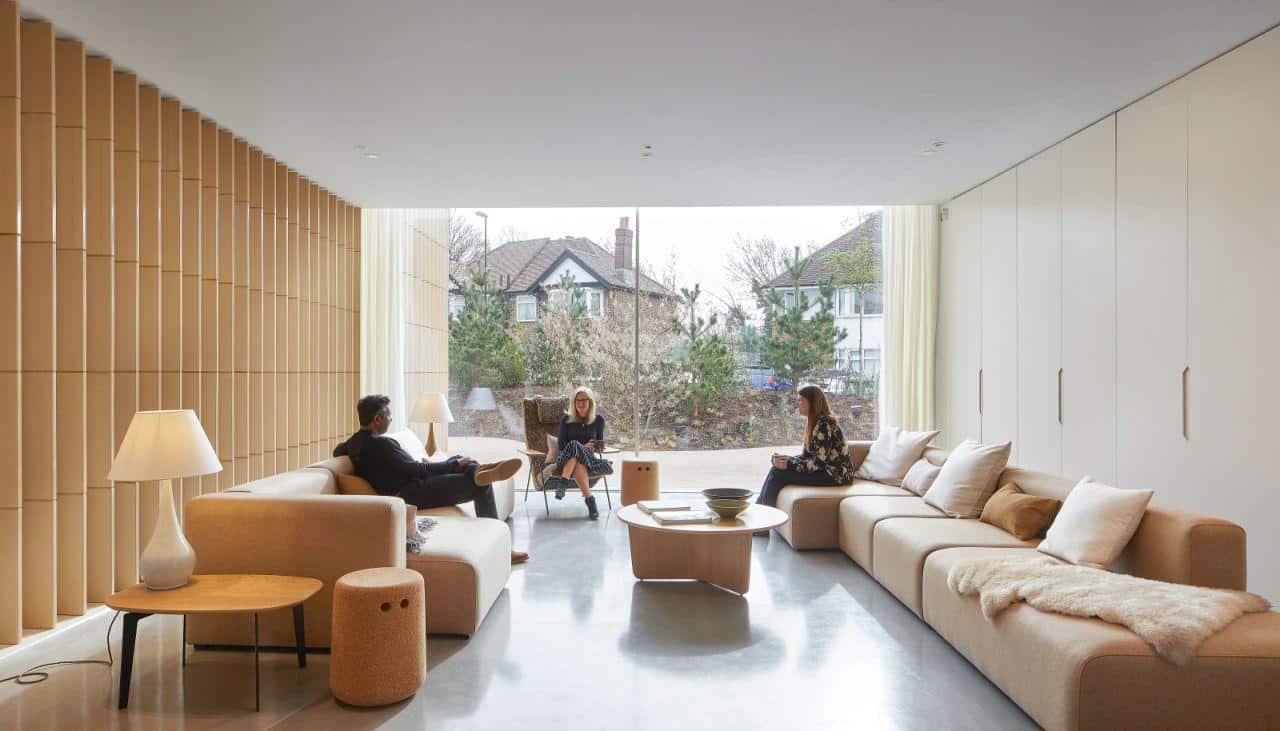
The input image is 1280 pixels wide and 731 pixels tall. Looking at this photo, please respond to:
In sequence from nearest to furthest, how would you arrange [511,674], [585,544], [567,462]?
[511,674]
[585,544]
[567,462]

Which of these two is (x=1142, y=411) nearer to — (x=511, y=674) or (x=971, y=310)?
(x=971, y=310)

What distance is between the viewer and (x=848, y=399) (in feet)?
28.3

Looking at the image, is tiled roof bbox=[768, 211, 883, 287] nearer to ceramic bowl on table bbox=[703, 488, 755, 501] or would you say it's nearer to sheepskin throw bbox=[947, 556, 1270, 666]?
ceramic bowl on table bbox=[703, 488, 755, 501]

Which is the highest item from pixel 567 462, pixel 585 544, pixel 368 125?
pixel 368 125

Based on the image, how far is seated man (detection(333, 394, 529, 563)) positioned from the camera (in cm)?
484

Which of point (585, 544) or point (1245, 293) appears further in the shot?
point (585, 544)

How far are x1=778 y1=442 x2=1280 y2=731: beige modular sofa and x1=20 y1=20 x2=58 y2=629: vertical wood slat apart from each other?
4.23m

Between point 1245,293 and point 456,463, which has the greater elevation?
point 1245,293

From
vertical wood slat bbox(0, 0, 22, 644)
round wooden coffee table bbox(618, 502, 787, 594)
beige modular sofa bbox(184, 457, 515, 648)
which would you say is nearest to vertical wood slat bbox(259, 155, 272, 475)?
vertical wood slat bbox(0, 0, 22, 644)

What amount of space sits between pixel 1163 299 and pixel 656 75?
3.19 meters

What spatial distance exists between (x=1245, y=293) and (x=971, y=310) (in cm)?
331

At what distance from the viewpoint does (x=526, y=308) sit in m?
8.72

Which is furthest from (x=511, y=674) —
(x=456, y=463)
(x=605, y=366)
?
(x=605, y=366)

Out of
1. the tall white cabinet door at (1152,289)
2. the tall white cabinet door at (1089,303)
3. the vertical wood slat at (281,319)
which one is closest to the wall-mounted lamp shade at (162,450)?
the vertical wood slat at (281,319)
